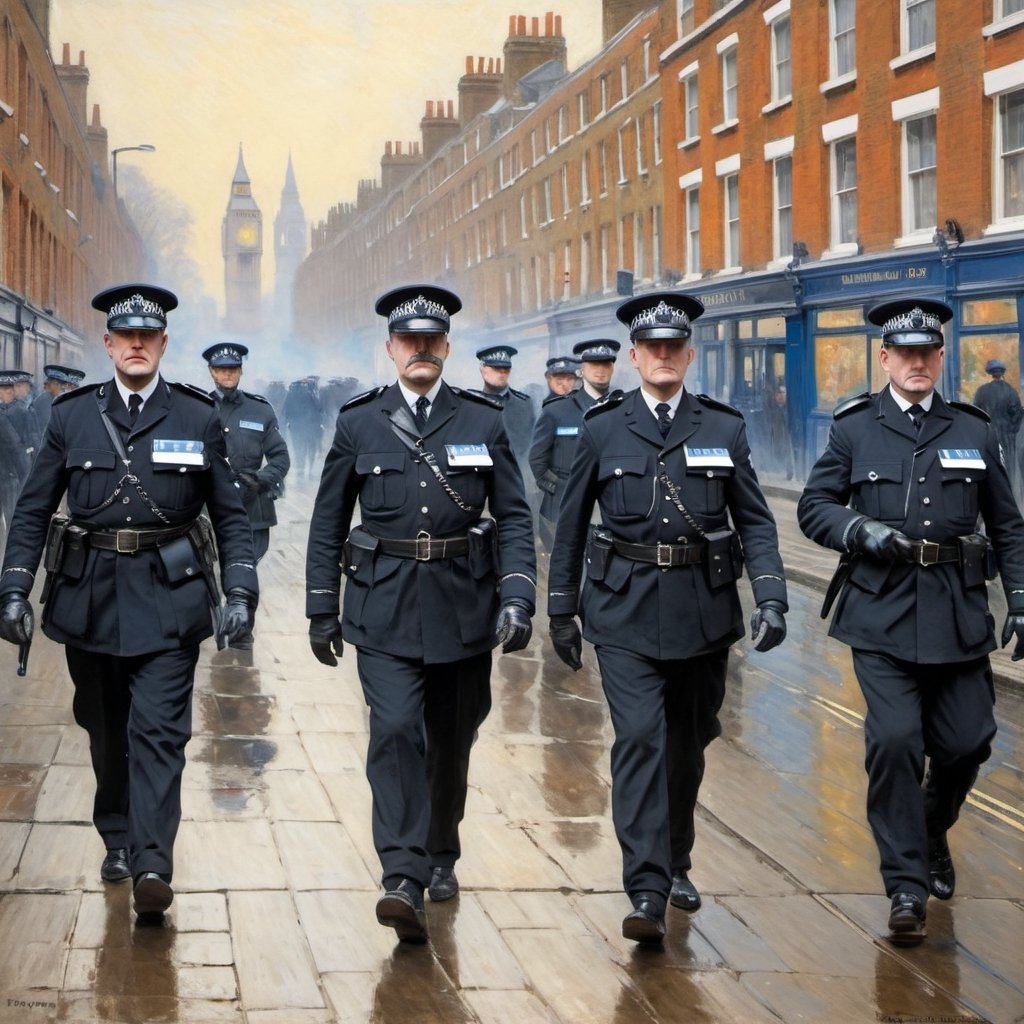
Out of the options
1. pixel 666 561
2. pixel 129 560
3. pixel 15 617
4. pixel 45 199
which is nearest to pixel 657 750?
pixel 666 561

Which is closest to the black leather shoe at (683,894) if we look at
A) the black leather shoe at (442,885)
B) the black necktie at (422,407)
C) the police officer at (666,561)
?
the police officer at (666,561)

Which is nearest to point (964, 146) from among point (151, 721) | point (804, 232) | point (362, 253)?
point (804, 232)

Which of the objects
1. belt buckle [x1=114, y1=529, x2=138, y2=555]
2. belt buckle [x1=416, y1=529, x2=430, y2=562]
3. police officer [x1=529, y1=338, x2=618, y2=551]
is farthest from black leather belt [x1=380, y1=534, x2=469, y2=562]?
police officer [x1=529, y1=338, x2=618, y2=551]

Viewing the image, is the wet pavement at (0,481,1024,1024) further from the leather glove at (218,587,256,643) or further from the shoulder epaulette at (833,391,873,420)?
the shoulder epaulette at (833,391,873,420)

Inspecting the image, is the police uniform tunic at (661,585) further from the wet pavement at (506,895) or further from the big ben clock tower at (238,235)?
the big ben clock tower at (238,235)

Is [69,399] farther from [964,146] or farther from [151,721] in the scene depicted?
[964,146]

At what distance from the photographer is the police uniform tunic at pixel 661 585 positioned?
4.76 metres

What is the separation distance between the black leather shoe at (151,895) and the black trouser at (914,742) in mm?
2039

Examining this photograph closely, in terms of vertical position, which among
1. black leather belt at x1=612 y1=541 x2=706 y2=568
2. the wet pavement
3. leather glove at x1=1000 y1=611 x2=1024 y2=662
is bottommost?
the wet pavement

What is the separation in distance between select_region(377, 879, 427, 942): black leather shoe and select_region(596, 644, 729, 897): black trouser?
1.89 ft

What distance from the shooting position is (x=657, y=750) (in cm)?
466

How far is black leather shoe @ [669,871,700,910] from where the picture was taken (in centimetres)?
484

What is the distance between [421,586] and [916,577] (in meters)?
1.48

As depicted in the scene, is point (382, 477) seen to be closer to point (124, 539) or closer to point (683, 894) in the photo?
point (124, 539)
